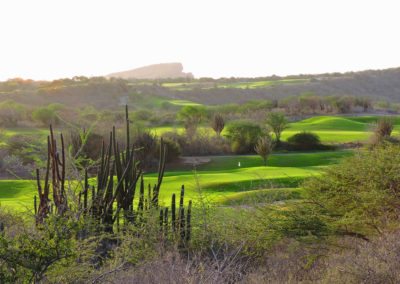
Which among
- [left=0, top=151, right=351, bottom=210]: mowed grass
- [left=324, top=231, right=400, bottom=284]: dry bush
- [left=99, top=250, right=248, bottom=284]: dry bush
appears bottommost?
[left=0, top=151, right=351, bottom=210]: mowed grass

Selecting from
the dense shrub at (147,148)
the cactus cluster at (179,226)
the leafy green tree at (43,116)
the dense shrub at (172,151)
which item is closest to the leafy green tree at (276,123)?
the dense shrub at (172,151)

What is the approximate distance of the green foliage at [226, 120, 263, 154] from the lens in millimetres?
45438

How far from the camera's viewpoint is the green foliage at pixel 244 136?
4544 centimetres

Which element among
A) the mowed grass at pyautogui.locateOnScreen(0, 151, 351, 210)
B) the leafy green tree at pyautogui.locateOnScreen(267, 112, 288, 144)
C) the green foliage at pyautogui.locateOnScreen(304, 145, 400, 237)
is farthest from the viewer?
the leafy green tree at pyautogui.locateOnScreen(267, 112, 288, 144)

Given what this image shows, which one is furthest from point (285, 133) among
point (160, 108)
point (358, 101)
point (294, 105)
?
point (160, 108)

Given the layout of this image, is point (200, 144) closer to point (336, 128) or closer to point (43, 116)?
point (336, 128)

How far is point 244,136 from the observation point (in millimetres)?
45500

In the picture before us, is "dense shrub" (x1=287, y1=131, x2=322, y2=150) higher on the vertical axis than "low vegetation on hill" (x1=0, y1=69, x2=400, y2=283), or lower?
lower

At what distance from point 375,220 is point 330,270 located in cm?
243

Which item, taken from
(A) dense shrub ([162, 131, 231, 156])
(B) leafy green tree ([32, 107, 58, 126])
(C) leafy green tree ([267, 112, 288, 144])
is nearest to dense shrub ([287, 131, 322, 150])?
(C) leafy green tree ([267, 112, 288, 144])

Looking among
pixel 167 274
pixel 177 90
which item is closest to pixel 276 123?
pixel 167 274

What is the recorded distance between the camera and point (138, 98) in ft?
319

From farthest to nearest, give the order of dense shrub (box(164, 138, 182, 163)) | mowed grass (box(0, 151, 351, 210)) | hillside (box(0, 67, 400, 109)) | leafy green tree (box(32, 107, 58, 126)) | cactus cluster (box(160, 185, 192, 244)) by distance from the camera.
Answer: hillside (box(0, 67, 400, 109)) → leafy green tree (box(32, 107, 58, 126)) → dense shrub (box(164, 138, 182, 163)) → mowed grass (box(0, 151, 351, 210)) → cactus cluster (box(160, 185, 192, 244))

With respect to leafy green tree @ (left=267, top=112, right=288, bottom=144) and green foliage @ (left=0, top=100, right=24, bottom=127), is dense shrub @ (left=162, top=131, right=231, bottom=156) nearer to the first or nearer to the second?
leafy green tree @ (left=267, top=112, right=288, bottom=144)
